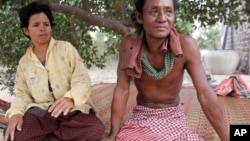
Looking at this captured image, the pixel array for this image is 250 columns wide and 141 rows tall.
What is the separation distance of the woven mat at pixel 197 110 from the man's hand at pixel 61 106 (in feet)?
1.55

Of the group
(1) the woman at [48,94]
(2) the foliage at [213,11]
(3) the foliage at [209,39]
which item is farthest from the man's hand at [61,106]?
(3) the foliage at [209,39]

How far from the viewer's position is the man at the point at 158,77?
6.00ft

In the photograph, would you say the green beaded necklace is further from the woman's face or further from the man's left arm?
the woman's face

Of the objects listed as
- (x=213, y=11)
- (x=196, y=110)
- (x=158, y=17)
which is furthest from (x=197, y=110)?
(x=158, y=17)

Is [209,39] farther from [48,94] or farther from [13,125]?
[13,125]

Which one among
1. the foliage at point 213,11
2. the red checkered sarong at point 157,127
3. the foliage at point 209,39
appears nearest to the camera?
the red checkered sarong at point 157,127

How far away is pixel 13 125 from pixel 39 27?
2.12 feet

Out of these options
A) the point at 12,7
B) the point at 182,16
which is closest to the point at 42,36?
the point at 12,7

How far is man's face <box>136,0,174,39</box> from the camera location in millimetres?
1816

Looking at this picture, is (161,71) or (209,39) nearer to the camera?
(161,71)

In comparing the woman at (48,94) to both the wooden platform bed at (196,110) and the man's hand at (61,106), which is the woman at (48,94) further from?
the wooden platform bed at (196,110)

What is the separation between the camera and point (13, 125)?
195 centimetres

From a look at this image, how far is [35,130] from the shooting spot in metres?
1.98

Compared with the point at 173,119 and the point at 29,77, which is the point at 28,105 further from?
the point at 173,119
